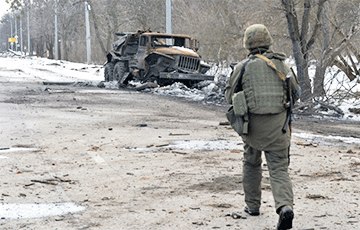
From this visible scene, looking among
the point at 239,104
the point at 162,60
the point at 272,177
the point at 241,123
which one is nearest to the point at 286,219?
the point at 272,177

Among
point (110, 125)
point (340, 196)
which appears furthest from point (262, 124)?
point (110, 125)

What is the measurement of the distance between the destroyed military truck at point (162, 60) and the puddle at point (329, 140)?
11827mm

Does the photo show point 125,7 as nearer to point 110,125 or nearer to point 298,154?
point 110,125

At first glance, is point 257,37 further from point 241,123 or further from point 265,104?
point 241,123

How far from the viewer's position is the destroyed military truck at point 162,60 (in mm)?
22000

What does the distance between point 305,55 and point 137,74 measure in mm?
8597

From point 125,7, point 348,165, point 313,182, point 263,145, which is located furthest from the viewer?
point 125,7

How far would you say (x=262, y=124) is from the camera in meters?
4.47

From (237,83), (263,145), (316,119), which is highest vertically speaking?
(237,83)

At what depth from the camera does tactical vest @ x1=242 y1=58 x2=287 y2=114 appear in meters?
4.44

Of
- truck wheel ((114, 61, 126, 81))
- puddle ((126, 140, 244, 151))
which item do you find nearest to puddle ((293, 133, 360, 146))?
puddle ((126, 140, 244, 151))

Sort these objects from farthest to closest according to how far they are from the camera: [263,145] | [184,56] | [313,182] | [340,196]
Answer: [184,56]
[313,182]
[340,196]
[263,145]

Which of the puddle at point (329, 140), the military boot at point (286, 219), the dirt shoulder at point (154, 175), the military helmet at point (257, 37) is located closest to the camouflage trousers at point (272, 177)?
the military boot at point (286, 219)

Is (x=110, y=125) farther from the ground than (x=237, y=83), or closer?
closer
